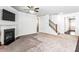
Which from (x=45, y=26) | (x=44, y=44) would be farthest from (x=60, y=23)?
(x=44, y=44)

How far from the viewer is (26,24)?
1.30 metres

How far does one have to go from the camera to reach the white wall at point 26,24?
128 centimetres

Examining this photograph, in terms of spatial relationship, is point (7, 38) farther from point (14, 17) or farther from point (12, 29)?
point (14, 17)

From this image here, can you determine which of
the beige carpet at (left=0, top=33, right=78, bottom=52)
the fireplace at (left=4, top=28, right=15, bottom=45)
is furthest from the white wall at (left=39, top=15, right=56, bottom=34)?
the fireplace at (left=4, top=28, right=15, bottom=45)

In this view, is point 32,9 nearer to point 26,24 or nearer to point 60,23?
point 26,24

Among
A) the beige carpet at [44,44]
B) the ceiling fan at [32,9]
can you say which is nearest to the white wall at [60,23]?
the beige carpet at [44,44]

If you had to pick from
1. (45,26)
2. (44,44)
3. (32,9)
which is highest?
(32,9)

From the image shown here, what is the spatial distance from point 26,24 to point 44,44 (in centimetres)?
32

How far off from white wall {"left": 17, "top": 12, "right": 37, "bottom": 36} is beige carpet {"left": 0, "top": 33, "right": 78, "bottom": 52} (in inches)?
2.7

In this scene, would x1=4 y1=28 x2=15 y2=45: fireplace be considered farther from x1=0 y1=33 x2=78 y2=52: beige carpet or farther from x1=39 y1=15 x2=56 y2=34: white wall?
x1=39 y1=15 x2=56 y2=34: white wall

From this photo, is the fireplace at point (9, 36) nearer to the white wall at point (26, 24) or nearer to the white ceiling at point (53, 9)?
the white wall at point (26, 24)

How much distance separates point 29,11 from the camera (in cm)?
128
